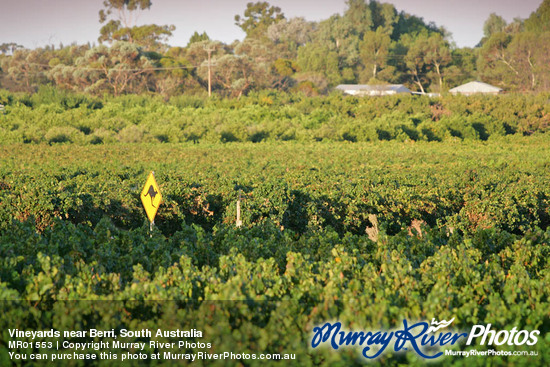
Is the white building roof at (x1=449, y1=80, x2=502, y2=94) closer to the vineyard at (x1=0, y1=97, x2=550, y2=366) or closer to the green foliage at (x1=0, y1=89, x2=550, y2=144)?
the green foliage at (x1=0, y1=89, x2=550, y2=144)

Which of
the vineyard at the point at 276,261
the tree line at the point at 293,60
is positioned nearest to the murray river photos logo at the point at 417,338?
the vineyard at the point at 276,261

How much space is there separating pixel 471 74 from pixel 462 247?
8471cm

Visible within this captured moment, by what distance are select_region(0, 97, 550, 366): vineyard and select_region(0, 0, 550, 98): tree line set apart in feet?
154

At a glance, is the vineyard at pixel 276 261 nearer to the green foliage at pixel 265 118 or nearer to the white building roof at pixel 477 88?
the green foliage at pixel 265 118

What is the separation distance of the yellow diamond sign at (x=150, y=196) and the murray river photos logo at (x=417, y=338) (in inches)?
199

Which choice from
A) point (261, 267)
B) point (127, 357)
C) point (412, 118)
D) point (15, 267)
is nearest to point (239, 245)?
point (261, 267)

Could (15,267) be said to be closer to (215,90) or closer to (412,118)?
(412,118)

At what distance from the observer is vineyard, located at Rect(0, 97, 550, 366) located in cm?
479

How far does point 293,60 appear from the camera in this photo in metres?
87.6

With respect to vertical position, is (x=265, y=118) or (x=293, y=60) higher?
(x=293, y=60)

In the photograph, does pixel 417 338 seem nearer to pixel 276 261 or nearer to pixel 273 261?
pixel 273 261

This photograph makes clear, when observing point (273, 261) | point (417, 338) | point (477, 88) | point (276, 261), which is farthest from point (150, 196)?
point (477, 88)

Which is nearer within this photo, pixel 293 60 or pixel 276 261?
pixel 276 261

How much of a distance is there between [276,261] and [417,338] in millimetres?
2416
